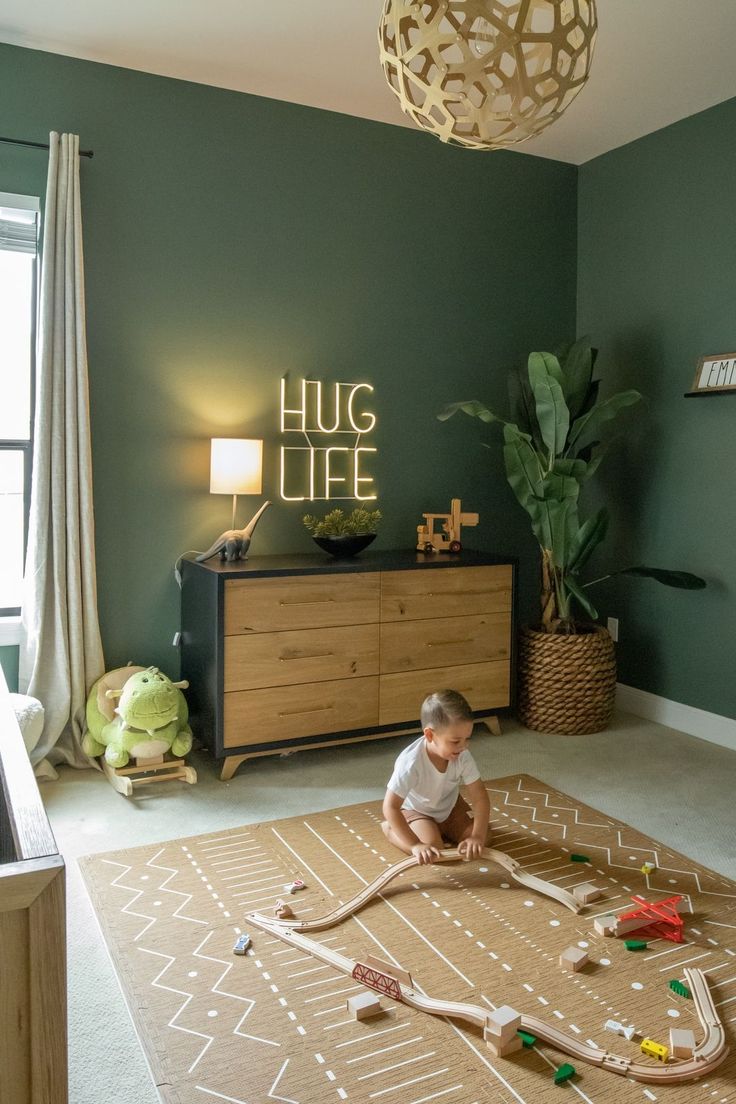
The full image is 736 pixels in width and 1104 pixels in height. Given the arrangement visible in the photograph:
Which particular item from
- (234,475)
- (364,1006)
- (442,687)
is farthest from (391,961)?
(234,475)

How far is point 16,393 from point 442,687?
2.10m

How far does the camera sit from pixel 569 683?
3.82 meters

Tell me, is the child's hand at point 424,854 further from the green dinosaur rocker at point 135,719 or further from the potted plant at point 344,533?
the potted plant at point 344,533

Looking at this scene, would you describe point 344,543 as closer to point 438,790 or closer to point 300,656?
point 300,656

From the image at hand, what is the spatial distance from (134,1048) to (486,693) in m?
2.32

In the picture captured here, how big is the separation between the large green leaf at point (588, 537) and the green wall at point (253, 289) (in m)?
0.66

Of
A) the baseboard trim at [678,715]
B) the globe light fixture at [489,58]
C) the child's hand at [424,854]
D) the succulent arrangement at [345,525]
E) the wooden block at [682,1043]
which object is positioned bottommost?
the wooden block at [682,1043]

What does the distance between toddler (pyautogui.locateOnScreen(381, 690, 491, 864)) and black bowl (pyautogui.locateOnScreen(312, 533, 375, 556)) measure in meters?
1.17

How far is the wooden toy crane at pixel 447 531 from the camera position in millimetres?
3930

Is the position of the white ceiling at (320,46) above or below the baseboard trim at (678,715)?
above

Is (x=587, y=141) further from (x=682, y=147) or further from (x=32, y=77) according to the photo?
(x=32, y=77)

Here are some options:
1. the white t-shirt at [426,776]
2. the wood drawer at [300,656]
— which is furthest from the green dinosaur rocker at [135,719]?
the white t-shirt at [426,776]

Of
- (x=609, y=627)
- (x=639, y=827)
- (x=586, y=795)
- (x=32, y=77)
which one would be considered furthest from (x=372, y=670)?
(x=32, y=77)

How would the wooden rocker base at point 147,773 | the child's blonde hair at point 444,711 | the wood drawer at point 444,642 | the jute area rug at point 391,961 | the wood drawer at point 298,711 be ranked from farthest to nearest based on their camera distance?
the wood drawer at point 444,642, the wood drawer at point 298,711, the wooden rocker base at point 147,773, the child's blonde hair at point 444,711, the jute area rug at point 391,961
